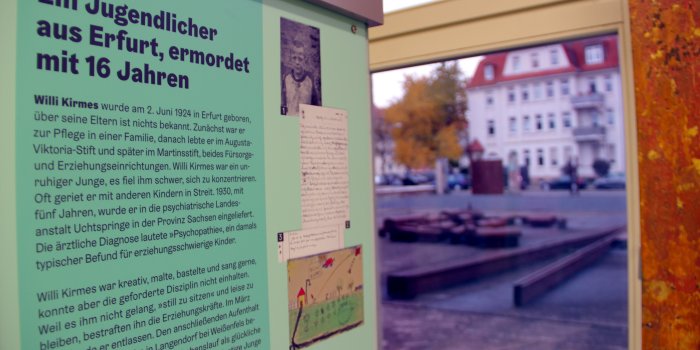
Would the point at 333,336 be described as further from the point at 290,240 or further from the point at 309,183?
the point at 309,183

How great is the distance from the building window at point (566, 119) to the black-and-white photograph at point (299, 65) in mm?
24708

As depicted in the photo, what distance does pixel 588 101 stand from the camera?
79.8ft

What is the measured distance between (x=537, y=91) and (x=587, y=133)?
3.78 metres

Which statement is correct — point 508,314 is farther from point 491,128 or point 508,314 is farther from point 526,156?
point 526,156

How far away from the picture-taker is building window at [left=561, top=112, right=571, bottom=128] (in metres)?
23.9

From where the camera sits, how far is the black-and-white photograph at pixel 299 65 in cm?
130

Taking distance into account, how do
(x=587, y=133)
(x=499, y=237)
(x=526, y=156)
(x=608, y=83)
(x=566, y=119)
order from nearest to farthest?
(x=499, y=237)
(x=526, y=156)
(x=608, y=83)
(x=587, y=133)
(x=566, y=119)

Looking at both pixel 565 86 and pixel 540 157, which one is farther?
pixel 565 86

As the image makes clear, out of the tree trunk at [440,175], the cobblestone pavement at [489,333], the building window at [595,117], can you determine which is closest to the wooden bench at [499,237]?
the cobblestone pavement at [489,333]

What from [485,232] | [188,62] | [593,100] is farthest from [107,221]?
[593,100]

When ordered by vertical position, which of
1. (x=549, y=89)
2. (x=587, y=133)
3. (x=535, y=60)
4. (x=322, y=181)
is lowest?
(x=322, y=181)

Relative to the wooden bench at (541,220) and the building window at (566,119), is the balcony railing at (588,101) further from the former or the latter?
the wooden bench at (541,220)

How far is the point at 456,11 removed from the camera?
2.64 m

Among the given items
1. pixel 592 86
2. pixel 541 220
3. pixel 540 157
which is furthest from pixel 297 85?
pixel 592 86
